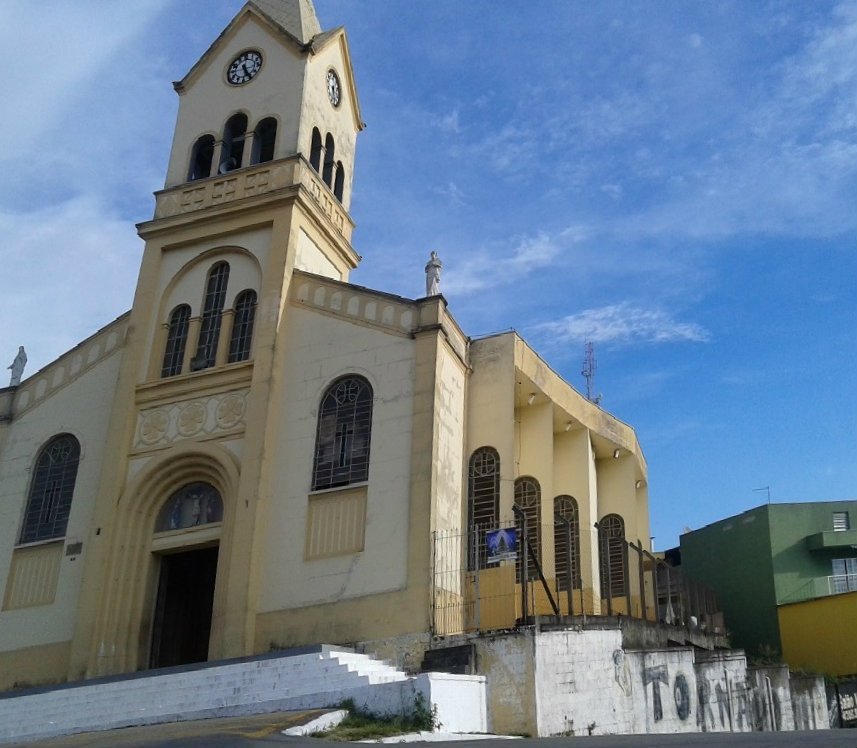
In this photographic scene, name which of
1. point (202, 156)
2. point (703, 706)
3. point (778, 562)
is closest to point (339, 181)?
point (202, 156)

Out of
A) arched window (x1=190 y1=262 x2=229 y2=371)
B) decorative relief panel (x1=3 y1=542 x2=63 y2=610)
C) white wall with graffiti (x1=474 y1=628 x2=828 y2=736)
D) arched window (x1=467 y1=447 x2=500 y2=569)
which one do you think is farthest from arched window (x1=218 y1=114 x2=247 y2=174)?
white wall with graffiti (x1=474 y1=628 x2=828 y2=736)

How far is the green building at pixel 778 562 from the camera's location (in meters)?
30.5

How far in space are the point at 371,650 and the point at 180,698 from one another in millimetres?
3356

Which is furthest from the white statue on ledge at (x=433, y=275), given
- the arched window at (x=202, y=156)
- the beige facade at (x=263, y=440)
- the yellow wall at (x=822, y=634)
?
the yellow wall at (x=822, y=634)

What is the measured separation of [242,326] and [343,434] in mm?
4011

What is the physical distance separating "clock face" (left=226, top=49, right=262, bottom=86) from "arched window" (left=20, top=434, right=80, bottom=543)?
9.80 m

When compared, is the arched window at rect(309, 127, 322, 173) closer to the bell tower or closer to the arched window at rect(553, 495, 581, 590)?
the bell tower

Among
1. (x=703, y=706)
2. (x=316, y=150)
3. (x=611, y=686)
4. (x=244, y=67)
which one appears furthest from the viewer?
(x=244, y=67)

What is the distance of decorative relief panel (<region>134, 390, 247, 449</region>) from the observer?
2270 cm

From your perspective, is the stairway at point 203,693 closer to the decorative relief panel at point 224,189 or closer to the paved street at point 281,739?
the paved street at point 281,739

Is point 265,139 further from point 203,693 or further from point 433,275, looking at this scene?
point 203,693

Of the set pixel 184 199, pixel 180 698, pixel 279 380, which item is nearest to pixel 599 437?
pixel 279 380

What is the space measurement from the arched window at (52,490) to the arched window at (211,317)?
11.1ft

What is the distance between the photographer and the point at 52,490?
23906 mm
